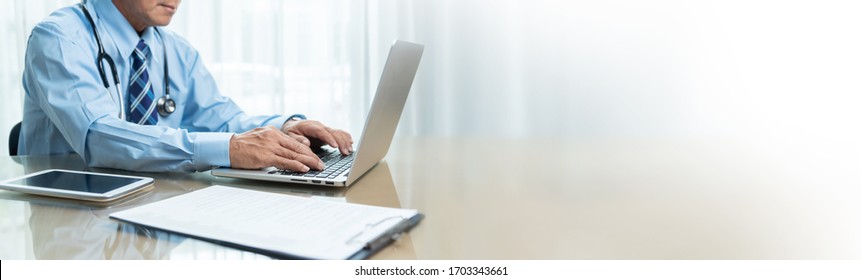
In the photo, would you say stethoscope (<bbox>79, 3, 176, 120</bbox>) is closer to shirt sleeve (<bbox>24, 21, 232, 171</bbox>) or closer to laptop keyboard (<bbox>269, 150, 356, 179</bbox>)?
shirt sleeve (<bbox>24, 21, 232, 171</bbox>)

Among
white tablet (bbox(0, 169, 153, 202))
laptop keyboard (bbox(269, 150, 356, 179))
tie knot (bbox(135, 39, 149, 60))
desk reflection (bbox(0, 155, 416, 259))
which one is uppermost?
tie knot (bbox(135, 39, 149, 60))

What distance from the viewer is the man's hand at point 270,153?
99cm

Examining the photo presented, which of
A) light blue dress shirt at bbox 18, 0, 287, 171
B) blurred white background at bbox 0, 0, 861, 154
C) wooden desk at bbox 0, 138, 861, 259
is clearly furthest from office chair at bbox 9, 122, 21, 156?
blurred white background at bbox 0, 0, 861, 154

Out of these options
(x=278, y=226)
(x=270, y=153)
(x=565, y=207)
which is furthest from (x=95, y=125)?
(x=565, y=207)

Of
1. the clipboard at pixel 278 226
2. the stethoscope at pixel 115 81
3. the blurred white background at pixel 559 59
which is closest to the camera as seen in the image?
the clipboard at pixel 278 226

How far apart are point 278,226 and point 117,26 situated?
0.90 meters

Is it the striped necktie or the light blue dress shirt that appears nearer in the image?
the light blue dress shirt

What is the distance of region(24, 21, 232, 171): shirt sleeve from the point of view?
3.40 ft

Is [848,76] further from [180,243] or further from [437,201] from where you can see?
[180,243]

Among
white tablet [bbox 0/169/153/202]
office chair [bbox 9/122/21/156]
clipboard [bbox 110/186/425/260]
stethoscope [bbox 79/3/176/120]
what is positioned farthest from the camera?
office chair [bbox 9/122/21/156]

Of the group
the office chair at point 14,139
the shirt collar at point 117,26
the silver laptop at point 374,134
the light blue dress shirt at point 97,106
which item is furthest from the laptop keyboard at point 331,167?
the office chair at point 14,139

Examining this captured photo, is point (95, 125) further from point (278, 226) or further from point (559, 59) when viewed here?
point (559, 59)

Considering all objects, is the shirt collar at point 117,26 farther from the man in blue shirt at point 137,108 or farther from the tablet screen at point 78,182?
the tablet screen at point 78,182

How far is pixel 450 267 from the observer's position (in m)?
0.60
